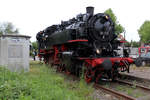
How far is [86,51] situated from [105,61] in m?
1.50

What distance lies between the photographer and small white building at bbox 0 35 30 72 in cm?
872

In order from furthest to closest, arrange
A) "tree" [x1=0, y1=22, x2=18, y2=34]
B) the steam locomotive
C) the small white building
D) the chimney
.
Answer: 1. "tree" [x1=0, y1=22, x2=18, y2=34]
2. the chimney
3. the small white building
4. the steam locomotive

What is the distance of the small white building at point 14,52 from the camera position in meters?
8.72

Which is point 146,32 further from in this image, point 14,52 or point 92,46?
point 14,52

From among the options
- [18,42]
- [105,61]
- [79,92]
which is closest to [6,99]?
[79,92]

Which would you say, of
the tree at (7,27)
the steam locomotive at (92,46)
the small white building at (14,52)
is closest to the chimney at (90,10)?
the steam locomotive at (92,46)

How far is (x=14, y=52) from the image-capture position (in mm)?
8961

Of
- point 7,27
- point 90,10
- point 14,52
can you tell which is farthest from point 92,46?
point 7,27

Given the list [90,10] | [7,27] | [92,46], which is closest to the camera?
[92,46]

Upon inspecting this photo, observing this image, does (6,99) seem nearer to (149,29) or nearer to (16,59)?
(16,59)

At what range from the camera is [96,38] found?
8.38 metres

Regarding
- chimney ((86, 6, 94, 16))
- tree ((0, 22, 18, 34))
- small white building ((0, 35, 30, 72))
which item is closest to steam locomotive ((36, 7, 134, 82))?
chimney ((86, 6, 94, 16))

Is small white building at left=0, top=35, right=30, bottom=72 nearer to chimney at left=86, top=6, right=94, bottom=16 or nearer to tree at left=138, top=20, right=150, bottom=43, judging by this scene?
chimney at left=86, top=6, right=94, bottom=16

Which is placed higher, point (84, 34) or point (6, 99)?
point (84, 34)
